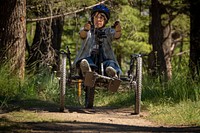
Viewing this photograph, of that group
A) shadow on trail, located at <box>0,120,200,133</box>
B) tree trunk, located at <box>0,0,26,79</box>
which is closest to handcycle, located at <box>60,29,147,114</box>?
shadow on trail, located at <box>0,120,200,133</box>

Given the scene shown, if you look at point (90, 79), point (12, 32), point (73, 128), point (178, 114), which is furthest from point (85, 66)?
point (12, 32)

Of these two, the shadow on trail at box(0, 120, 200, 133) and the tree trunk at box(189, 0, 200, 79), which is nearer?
the shadow on trail at box(0, 120, 200, 133)

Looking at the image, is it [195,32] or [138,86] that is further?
[195,32]

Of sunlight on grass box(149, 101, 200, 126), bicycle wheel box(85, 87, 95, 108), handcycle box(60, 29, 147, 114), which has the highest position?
handcycle box(60, 29, 147, 114)

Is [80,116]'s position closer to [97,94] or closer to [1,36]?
[1,36]

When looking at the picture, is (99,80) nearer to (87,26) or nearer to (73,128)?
(87,26)

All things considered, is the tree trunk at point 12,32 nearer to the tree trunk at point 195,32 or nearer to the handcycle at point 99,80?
the handcycle at point 99,80

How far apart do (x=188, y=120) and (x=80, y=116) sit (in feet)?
4.95

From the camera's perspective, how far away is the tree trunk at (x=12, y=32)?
10.1 metres

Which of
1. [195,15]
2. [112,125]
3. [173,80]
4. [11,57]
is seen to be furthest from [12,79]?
[195,15]

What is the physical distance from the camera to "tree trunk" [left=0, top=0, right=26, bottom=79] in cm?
1015

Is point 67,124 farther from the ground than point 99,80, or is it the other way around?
point 99,80

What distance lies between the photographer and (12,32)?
10.2 meters

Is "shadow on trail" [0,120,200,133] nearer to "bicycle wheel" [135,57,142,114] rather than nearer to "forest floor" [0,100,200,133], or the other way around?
"forest floor" [0,100,200,133]
